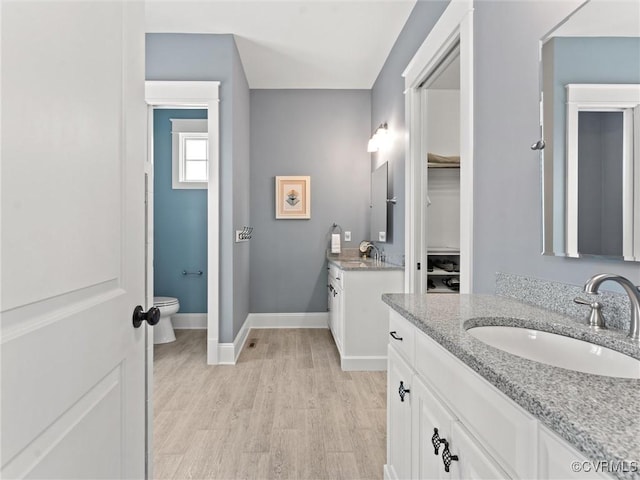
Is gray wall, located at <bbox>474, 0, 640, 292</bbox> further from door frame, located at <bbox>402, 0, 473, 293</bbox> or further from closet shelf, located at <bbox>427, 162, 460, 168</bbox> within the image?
closet shelf, located at <bbox>427, 162, 460, 168</bbox>

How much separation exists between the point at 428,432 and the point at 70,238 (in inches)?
42.1

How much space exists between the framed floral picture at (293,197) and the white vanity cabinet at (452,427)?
2960 millimetres

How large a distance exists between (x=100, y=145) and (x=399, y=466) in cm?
146

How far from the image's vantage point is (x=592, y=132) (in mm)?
1063

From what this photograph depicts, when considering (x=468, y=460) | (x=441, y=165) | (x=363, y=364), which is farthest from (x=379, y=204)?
(x=468, y=460)

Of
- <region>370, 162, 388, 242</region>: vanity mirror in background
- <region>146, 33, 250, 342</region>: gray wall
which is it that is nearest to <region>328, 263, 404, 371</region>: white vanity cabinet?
<region>370, 162, 388, 242</region>: vanity mirror in background

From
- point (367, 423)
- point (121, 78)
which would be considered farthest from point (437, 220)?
point (121, 78)

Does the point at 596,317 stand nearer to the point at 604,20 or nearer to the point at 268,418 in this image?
the point at 604,20

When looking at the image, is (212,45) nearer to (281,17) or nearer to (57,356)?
(281,17)

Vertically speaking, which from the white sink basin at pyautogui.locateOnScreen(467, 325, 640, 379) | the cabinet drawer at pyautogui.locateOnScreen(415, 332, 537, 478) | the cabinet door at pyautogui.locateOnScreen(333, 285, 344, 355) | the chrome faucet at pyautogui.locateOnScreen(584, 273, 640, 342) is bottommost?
the cabinet door at pyautogui.locateOnScreen(333, 285, 344, 355)

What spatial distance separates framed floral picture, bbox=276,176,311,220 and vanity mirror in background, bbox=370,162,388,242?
0.79 m

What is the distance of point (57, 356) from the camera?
63 cm

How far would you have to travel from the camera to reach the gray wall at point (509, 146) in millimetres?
1298

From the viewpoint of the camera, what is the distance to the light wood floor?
1.75 m
